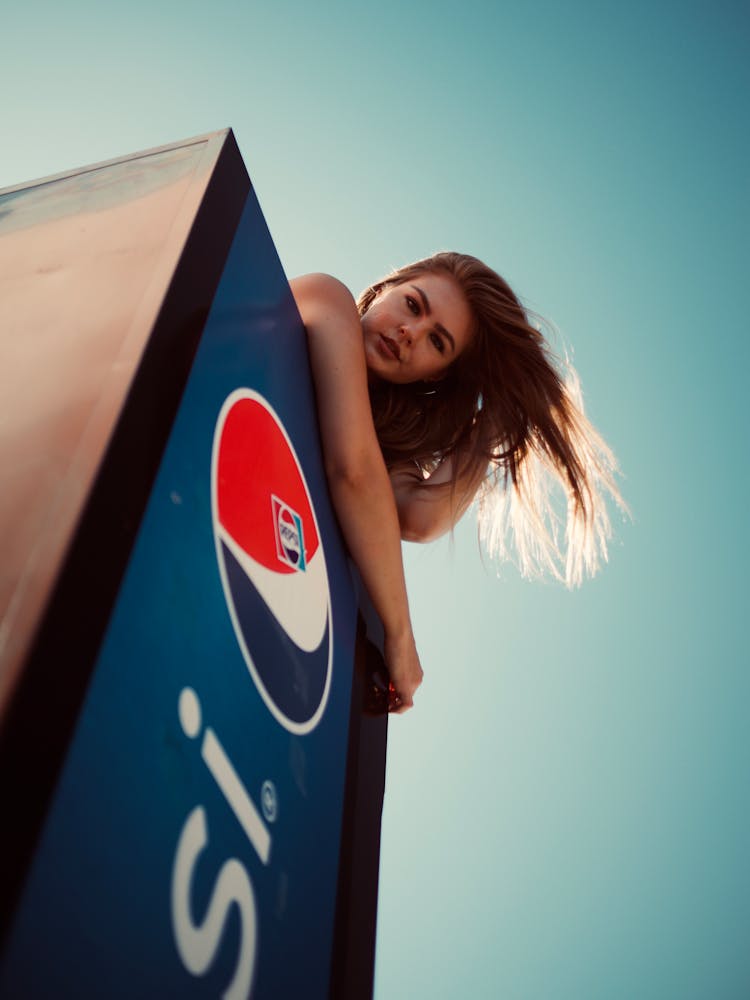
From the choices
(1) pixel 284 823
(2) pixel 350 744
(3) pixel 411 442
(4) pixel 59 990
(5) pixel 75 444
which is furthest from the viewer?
(3) pixel 411 442

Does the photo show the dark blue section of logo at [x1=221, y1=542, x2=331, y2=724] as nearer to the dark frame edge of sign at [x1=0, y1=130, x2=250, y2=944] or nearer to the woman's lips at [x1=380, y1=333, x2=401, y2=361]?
the dark frame edge of sign at [x1=0, y1=130, x2=250, y2=944]

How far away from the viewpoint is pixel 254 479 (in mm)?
639

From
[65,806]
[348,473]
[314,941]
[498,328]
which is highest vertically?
Answer: [498,328]

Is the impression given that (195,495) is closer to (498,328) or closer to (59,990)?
(59,990)

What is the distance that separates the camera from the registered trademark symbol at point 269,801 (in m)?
0.56

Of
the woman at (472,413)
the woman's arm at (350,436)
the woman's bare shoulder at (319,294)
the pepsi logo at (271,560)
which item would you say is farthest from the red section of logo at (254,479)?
the woman at (472,413)

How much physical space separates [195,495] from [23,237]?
0.42 m

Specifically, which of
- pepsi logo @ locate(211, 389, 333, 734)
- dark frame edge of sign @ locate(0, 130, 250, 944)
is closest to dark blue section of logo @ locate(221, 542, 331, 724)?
pepsi logo @ locate(211, 389, 333, 734)

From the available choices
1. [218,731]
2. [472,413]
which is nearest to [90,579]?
[218,731]

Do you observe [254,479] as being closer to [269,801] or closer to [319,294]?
[269,801]

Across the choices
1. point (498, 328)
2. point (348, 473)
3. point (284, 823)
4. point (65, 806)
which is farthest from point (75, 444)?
point (498, 328)

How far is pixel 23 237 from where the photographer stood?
27.1 inches

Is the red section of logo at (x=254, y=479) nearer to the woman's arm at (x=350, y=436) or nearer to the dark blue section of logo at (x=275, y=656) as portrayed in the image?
the dark blue section of logo at (x=275, y=656)

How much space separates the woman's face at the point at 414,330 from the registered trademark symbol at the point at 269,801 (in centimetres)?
104
